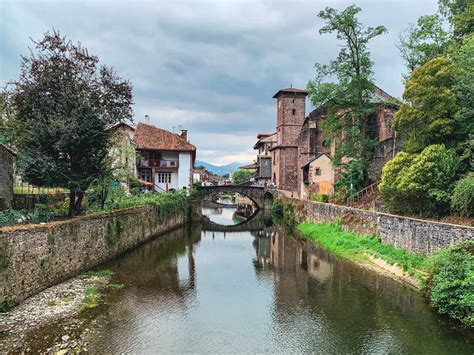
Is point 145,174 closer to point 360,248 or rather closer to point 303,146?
point 303,146

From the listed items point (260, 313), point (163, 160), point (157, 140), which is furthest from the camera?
point (157, 140)

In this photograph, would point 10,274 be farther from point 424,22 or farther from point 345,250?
point 424,22

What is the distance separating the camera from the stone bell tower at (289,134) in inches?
2376

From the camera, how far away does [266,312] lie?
47.4 ft

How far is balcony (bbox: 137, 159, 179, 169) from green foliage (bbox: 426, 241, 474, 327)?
37.4 metres

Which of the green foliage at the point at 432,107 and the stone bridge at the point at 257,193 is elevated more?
the green foliage at the point at 432,107

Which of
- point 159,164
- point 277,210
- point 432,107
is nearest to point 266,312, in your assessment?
point 432,107

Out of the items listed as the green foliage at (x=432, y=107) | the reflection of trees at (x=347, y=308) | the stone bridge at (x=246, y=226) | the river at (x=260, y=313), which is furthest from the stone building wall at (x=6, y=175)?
the stone bridge at (x=246, y=226)

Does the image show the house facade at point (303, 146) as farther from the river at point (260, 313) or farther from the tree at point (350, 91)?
the river at point (260, 313)

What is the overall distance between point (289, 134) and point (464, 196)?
1770 inches

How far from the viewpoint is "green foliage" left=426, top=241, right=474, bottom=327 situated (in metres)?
12.2

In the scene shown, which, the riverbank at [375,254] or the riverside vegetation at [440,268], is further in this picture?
the riverbank at [375,254]

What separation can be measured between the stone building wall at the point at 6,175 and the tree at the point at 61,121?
1913 mm

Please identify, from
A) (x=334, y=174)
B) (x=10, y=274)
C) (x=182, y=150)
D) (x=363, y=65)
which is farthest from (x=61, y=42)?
(x=334, y=174)
